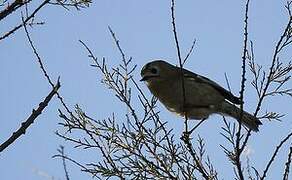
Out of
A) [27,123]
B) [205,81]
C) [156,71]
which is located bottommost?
[27,123]

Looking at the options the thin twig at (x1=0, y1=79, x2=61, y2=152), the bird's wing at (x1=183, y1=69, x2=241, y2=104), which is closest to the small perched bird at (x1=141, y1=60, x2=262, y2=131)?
the bird's wing at (x1=183, y1=69, x2=241, y2=104)

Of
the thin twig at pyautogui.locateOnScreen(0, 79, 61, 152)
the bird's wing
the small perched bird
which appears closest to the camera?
the thin twig at pyautogui.locateOnScreen(0, 79, 61, 152)

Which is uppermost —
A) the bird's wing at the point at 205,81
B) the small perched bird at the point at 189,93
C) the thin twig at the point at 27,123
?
the bird's wing at the point at 205,81

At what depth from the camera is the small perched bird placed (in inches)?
218

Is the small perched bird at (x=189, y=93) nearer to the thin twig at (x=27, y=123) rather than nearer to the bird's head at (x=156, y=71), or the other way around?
the bird's head at (x=156, y=71)

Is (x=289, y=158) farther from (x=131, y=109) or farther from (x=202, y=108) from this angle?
Answer: (x=202, y=108)

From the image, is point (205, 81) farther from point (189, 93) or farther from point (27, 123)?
point (27, 123)

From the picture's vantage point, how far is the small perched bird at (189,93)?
5.55m

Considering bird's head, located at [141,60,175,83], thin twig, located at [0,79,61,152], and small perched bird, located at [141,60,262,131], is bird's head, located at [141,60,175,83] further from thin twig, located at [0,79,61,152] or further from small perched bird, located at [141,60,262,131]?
thin twig, located at [0,79,61,152]

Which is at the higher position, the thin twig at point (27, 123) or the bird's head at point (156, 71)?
the bird's head at point (156, 71)

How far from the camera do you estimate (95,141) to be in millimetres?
3500

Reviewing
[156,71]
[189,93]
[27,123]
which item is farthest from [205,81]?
[27,123]

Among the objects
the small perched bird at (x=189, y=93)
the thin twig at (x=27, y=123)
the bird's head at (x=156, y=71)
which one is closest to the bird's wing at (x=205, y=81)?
the small perched bird at (x=189, y=93)

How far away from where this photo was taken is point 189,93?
5.74 meters
